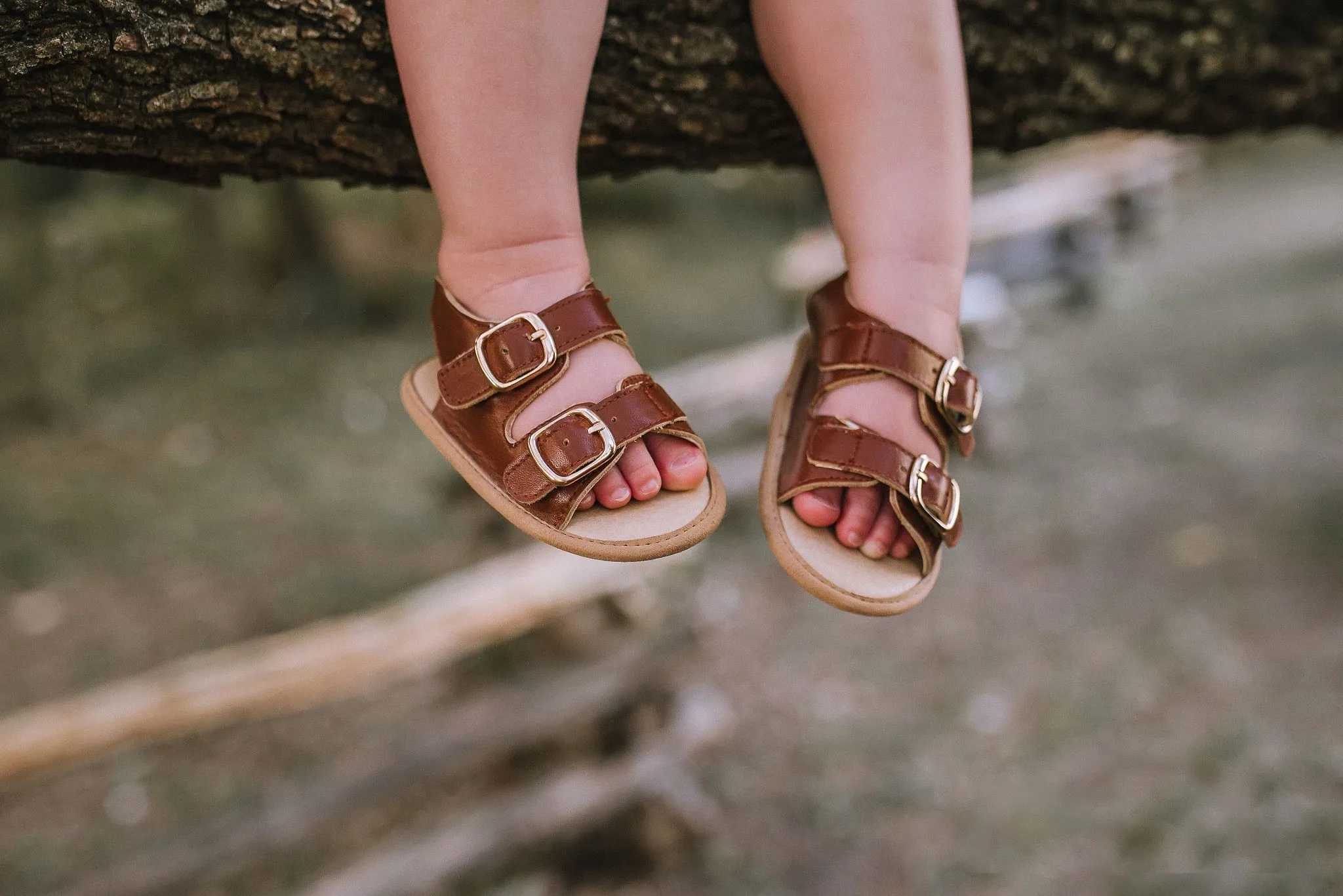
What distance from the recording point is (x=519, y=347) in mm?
1129

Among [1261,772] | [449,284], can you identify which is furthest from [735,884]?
[449,284]

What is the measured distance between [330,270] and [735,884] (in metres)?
4.76

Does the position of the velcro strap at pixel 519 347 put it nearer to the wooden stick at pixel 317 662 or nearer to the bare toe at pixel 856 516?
the bare toe at pixel 856 516

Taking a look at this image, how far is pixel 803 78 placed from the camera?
4.12 ft

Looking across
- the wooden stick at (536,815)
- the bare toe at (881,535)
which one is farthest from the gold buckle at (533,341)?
the wooden stick at (536,815)

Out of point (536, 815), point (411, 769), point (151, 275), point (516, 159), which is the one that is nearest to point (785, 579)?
point (536, 815)

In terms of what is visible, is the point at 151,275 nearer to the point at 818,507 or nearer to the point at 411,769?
the point at 411,769

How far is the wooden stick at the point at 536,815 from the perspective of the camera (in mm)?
2248

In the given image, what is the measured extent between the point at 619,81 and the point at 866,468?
0.62 m

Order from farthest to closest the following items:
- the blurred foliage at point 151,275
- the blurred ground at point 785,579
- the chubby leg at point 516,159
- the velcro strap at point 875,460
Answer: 1. the blurred foliage at point 151,275
2. the blurred ground at point 785,579
3. the velcro strap at point 875,460
4. the chubby leg at point 516,159

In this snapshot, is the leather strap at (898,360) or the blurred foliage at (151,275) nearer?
the leather strap at (898,360)

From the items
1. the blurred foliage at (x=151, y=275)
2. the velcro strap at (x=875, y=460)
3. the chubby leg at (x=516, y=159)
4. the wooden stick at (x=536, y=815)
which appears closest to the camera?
the chubby leg at (x=516, y=159)

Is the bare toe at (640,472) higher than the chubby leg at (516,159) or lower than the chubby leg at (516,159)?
lower

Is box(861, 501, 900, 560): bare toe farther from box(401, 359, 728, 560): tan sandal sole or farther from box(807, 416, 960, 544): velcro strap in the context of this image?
box(401, 359, 728, 560): tan sandal sole
